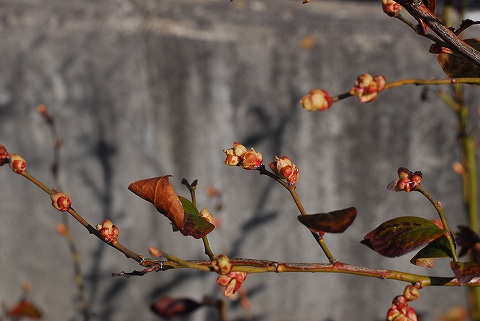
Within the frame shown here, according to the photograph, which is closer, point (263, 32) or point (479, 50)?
point (479, 50)

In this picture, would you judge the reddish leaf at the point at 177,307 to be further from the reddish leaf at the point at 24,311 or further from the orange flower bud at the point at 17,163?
the reddish leaf at the point at 24,311

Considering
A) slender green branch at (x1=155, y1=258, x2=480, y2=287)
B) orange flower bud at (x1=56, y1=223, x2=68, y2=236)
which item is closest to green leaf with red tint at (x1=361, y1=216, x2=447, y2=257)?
slender green branch at (x1=155, y1=258, x2=480, y2=287)

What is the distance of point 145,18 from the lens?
1729 millimetres

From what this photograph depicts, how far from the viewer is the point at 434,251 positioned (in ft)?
2.68

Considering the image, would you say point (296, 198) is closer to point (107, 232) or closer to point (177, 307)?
point (107, 232)

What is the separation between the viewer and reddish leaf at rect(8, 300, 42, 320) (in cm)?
192

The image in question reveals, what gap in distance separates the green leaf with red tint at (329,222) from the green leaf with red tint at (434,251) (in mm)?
187

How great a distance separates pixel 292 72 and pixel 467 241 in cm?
84

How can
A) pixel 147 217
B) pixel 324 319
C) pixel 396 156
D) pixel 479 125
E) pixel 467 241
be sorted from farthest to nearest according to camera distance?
pixel 324 319 < pixel 147 217 < pixel 396 156 < pixel 479 125 < pixel 467 241

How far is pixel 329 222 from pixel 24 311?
5.09ft

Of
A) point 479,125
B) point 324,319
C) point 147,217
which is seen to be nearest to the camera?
point 479,125

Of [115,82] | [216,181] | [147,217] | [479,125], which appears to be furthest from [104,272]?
[479,125]

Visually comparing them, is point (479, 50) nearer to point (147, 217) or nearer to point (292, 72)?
point (292, 72)

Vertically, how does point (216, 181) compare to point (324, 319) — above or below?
above
